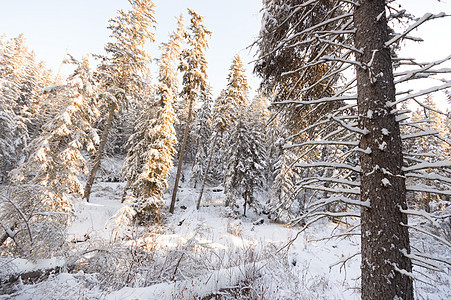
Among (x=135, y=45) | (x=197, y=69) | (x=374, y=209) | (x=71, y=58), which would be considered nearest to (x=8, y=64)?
(x=135, y=45)

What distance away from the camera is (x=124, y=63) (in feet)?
47.4

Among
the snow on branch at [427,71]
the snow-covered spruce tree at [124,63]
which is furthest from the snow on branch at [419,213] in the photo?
the snow-covered spruce tree at [124,63]

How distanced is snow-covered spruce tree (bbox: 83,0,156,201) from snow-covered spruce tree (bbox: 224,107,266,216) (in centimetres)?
960

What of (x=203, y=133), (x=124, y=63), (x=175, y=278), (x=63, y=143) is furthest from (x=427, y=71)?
(x=203, y=133)

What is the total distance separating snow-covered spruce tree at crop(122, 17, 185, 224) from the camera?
13.0 meters

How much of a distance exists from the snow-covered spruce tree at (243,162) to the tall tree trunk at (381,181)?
17.1 meters

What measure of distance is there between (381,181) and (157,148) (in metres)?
13.5

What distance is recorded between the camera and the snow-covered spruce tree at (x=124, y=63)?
1380cm

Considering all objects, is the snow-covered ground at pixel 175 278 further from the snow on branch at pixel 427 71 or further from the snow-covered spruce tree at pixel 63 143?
the snow-covered spruce tree at pixel 63 143

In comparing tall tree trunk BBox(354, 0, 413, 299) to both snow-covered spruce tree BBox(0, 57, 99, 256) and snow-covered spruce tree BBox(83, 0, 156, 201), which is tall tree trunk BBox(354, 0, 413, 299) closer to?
snow-covered spruce tree BBox(0, 57, 99, 256)

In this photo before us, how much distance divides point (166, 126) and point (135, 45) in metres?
6.63

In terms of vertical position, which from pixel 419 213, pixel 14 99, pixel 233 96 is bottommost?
pixel 419 213

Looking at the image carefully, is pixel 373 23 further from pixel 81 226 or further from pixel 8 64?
pixel 8 64

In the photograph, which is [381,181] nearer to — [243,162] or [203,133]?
[243,162]
